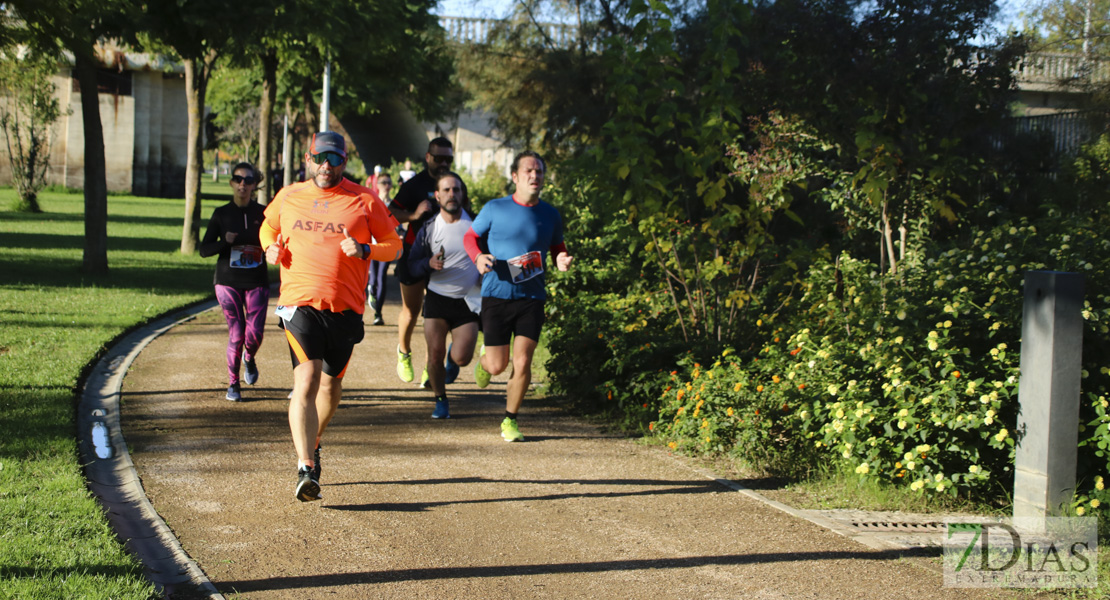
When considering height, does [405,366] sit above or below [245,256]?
below

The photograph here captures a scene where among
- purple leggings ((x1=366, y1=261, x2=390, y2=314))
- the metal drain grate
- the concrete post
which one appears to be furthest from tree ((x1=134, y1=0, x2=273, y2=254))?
the concrete post

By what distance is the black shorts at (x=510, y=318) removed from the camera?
7.30 metres

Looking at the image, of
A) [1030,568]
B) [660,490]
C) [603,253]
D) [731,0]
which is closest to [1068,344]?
[1030,568]

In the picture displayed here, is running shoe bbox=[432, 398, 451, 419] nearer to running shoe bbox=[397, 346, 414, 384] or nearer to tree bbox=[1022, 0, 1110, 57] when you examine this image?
running shoe bbox=[397, 346, 414, 384]

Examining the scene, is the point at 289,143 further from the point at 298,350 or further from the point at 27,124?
the point at 298,350

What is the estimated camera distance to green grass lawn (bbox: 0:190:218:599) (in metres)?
4.42

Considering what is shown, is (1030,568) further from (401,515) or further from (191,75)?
(191,75)

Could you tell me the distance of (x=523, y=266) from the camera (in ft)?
23.9

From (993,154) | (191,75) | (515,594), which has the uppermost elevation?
(191,75)

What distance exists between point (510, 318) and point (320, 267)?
6.26ft

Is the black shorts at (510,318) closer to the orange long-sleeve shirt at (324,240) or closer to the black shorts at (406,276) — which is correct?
the black shorts at (406,276)

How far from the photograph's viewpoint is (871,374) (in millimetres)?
6180

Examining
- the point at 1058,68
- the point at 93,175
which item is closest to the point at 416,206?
the point at 1058,68

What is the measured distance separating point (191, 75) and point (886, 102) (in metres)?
13.4
